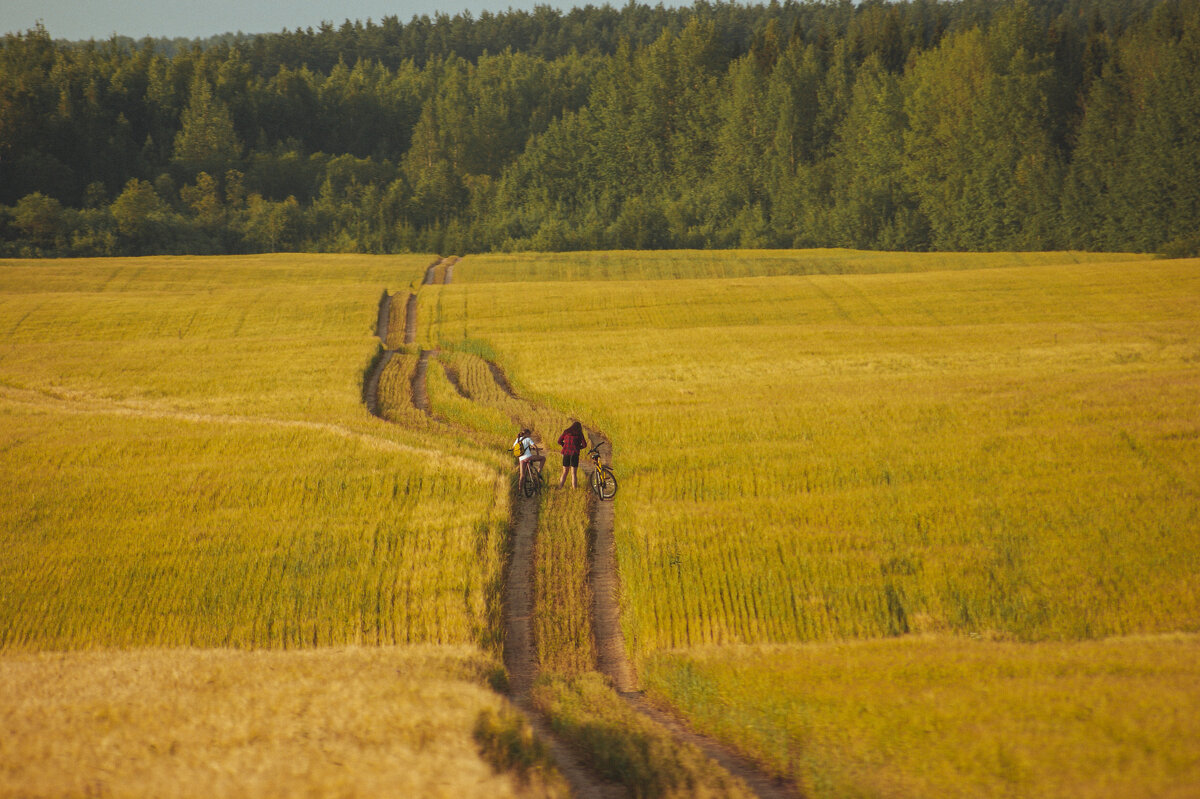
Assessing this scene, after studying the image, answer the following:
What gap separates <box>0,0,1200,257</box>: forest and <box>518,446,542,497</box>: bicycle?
6623 centimetres

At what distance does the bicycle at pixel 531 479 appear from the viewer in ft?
75.2

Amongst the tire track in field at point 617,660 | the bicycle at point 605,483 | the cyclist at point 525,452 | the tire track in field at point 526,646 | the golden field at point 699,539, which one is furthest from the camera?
the bicycle at point 605,483

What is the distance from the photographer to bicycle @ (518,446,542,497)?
22.9 m

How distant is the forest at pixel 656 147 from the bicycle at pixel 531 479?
217 feet

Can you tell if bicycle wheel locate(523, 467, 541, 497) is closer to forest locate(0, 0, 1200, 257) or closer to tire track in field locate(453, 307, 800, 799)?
tire track in field locate(453, 307, 800, 799)

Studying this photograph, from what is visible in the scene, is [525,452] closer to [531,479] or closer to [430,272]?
[531,479]

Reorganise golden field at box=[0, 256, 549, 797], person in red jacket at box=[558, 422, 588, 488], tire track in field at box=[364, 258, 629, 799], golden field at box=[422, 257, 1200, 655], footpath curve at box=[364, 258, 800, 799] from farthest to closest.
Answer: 1. person in red jacket at box=[558, 422, 588, 488]
2. golden field at box=[422, 257, 1200, 655]
3. footpath curve at box=[364, 258, 800, 799]
4. tire track in field at box=[364, 258, 629, 799]
5. golden field at box=[0, 256, 549, 797]

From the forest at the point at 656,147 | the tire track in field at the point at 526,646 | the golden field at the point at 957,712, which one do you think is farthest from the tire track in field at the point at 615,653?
the forest at the point at 656,147

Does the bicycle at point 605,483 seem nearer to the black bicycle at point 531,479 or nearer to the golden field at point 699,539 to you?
the golden field at point 699,539

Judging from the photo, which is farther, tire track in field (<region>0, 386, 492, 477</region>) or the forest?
the forest

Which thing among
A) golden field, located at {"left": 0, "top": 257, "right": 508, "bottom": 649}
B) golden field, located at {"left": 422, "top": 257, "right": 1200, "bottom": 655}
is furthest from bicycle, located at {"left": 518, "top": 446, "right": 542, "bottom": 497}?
golden field, located at {"left": 422, "top": 257, "right": 1200, "bottom": 655}

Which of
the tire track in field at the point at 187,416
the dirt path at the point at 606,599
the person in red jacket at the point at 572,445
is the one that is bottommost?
the tire track in field at the point at 187,416

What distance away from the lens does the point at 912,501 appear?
69.1 ft

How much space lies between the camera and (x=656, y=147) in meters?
126
